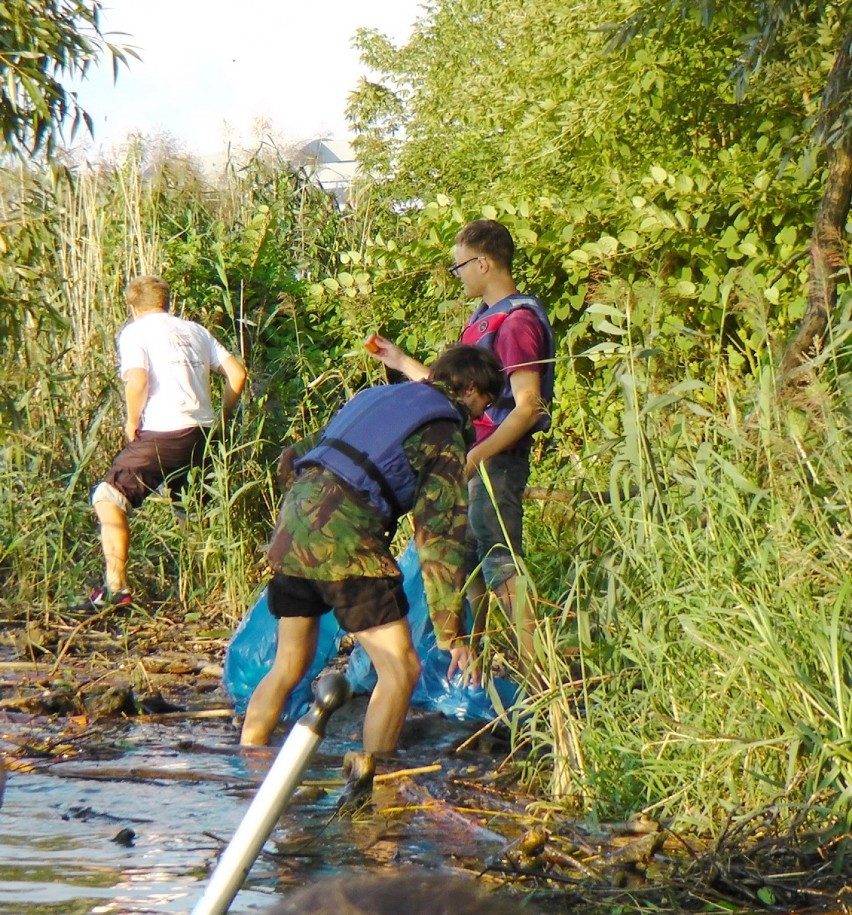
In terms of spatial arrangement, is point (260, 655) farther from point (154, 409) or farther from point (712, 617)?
point (154, 409)

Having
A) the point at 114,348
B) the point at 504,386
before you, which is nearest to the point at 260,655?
the point at 504,386

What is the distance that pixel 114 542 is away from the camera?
8148mm

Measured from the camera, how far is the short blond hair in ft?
28.0

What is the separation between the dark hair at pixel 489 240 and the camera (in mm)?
5938

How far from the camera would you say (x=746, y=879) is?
11.8 ft

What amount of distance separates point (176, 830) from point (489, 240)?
2733mm

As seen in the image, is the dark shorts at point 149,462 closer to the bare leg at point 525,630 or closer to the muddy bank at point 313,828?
the muddy bank at point 313,828

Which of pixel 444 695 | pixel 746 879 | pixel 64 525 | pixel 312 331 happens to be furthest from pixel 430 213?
pixel 746 879

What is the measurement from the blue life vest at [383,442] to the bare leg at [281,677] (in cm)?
64

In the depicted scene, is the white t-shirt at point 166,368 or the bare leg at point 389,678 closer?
the bare leg at point 389,678

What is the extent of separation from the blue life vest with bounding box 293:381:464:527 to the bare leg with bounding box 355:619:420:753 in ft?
1.34

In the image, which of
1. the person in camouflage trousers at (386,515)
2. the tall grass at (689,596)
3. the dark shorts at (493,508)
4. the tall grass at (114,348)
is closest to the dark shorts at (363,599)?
the person in camouflage trousers at (386,515)

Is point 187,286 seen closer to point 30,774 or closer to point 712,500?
point 30,774

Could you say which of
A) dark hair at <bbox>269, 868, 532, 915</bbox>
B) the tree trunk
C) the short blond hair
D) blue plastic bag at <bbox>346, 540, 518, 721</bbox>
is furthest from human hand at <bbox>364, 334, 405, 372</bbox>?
dark hair at <bbox>269, 868, 532, 915</bbox>
